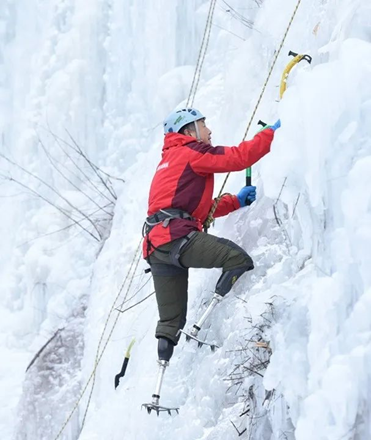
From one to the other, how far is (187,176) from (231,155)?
0.27 metres

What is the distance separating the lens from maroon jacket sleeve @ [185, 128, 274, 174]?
3.74 metres

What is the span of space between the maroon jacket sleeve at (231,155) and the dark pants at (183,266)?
339 mm

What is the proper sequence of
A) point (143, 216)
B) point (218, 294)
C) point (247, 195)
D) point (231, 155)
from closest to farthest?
point (231, 155) → point (218, 294) → point (247, 195) → point (143, 216)

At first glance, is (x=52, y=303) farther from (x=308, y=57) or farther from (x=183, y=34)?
(x=308, y=57)

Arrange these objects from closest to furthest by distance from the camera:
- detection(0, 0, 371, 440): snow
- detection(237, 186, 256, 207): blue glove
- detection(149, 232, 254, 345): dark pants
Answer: detection(0, 0, 371, 440): snow
detection(149, 232, 254, 345): dark pants
detection(237, 186, 256, 207): blue glove

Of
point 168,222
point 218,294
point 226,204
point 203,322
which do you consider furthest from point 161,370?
point 226,204

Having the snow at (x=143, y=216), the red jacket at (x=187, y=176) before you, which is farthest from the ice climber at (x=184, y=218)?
the snow at (x=143, y=216)

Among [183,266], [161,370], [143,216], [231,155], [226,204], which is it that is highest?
[143,216]

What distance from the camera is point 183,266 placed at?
13.0ft

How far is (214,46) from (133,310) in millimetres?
2556

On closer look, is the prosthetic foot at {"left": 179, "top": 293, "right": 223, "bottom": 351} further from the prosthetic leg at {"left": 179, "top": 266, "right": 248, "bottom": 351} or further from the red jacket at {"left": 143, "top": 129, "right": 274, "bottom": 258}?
the red jacket at {"left": 143, "top": 129, "right": 274, "bottom": 258}

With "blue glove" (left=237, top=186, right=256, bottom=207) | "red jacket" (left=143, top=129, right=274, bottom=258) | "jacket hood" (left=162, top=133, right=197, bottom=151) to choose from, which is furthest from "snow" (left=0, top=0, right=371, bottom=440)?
"jacket hood" (left=162, top=133, right=197, bottom=151)

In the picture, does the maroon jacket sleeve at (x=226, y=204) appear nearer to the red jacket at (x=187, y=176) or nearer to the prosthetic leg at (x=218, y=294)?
the red jacket at (x=187, y=176)

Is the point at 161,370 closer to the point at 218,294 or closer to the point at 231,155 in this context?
the point at 218,294
